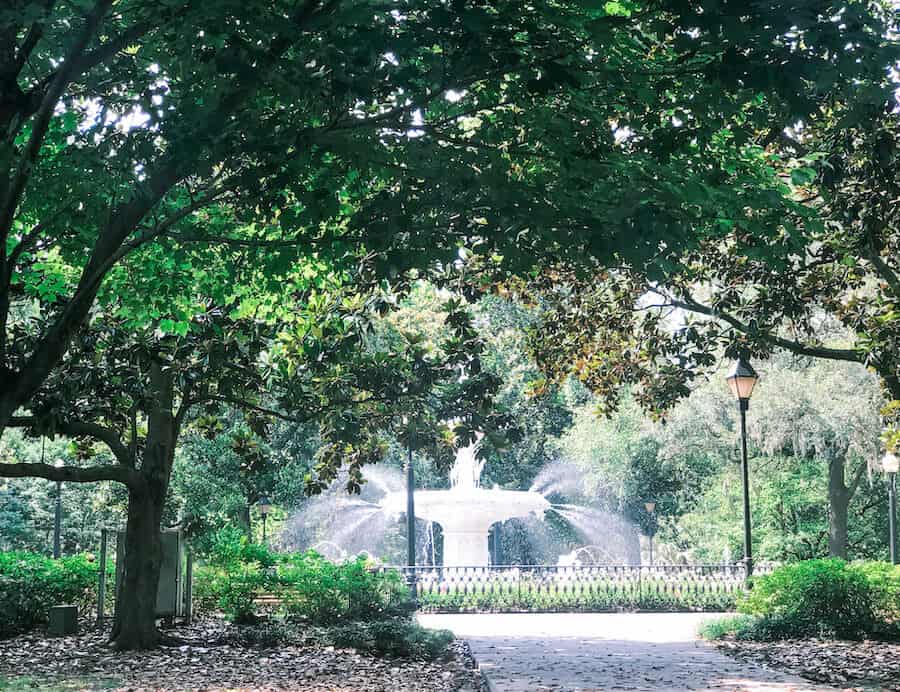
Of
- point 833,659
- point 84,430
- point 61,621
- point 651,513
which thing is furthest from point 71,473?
point 651,513

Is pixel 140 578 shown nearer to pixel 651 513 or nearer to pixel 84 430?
pixel 84 430

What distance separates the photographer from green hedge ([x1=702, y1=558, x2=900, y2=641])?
13992 millimetres

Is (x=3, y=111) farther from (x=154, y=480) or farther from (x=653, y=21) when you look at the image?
(x=154, y=480)

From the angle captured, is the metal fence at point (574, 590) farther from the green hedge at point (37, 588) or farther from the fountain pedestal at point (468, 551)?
the green hedge at point (37, 588)

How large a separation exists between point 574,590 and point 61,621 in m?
12.3

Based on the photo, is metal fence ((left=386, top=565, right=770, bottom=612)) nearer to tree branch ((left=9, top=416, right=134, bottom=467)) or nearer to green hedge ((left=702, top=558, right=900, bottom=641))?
green hedge ((left=702, top=558, right=900, bottom=641))

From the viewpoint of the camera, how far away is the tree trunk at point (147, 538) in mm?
12641

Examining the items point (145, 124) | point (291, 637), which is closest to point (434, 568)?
point (291, 637)

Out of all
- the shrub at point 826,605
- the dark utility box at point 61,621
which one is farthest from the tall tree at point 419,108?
the shrub at point 826,605

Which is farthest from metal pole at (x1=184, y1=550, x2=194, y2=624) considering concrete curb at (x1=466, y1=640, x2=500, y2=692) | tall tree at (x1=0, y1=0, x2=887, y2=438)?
tall tree at (x1=0, y1=0, x2=887, y2=438)

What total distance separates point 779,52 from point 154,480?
10.3 meters

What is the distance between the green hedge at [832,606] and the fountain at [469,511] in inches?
409

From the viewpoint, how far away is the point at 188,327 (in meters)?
12.5

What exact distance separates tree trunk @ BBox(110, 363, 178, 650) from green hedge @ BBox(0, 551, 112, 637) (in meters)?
2.29
